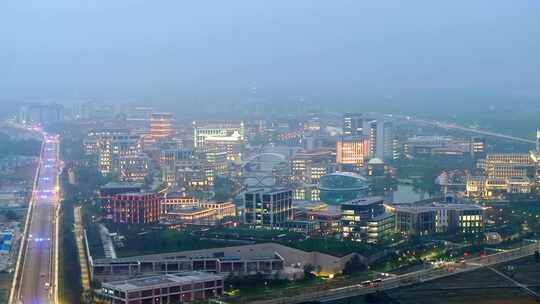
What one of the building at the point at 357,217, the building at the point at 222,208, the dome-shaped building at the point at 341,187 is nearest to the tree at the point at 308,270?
the building at the point at 357,217

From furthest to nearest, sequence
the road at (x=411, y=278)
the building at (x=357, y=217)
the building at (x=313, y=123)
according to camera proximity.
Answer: the building at (x=313, y=123)
the building at (x=357, y=217)
the road at (x=411, y=278)

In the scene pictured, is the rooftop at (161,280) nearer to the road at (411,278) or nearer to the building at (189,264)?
the building at (189,264)

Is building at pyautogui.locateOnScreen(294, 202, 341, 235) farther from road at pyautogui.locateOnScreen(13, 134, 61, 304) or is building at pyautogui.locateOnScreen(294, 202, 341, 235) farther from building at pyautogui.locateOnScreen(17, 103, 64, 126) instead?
building at pyautogui.locateOnScreen(17, 103, 64, 126)

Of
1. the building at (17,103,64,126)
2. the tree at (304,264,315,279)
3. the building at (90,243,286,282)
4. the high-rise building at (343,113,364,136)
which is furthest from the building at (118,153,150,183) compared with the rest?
the building at (17,103,64,126)

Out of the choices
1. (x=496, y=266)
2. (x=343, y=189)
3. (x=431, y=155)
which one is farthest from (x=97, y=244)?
(x=431, y=155)

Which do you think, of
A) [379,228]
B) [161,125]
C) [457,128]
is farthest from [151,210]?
[457,128]

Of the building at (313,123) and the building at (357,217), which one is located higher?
the building at (313,123)

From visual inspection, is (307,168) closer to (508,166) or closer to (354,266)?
(508,166)
